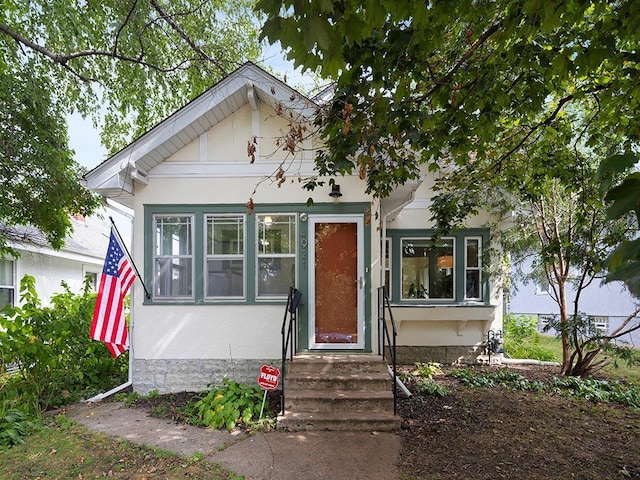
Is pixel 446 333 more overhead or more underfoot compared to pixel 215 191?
more underfoot

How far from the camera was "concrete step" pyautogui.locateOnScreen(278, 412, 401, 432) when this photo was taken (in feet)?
15.3

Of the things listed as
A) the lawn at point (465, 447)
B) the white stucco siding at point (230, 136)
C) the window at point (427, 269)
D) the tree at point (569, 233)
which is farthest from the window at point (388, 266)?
the white stucco siding at point (230, 136)

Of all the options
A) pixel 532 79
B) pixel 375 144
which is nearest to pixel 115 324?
pixel 375 144

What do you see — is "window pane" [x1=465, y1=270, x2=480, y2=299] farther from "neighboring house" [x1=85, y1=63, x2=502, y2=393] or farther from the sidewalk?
the sidewalk

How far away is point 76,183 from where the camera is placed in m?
7.76

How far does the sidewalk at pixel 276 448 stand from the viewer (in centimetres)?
376

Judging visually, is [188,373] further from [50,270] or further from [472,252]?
[50,270]

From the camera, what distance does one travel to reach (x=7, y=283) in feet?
29.2

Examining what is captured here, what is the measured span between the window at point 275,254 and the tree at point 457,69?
1.82m

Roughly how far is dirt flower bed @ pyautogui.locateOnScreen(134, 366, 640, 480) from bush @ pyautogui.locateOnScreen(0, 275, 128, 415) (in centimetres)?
132

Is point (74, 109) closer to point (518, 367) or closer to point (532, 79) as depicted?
point (532, 79)

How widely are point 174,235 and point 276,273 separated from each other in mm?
1833

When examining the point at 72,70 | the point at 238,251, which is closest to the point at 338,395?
the point at 238,251

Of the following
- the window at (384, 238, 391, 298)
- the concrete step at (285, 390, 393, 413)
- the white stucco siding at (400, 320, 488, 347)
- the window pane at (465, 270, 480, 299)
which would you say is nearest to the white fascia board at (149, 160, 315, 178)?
the window at (384, 238, 391, 298)
